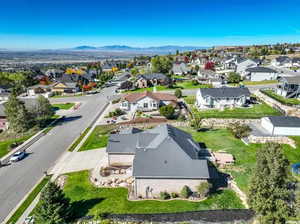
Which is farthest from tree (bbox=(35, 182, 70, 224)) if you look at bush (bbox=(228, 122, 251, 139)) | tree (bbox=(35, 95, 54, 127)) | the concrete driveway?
tree (bbox=(35, 95, 54, 127))

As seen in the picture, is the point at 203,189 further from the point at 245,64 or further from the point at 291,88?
the point at 245,64

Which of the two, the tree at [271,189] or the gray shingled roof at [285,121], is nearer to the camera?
the tree at [271,189]

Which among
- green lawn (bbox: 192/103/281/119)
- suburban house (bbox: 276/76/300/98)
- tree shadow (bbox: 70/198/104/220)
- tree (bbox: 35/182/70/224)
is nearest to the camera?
tree (bbox: 35/182/70/224)

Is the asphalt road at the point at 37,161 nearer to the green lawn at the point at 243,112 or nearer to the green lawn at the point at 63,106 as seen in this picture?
the green lawn at the point at 63,106

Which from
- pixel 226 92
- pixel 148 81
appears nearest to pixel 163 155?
pixel 226 92

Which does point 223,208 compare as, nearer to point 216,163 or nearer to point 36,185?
point 216,163

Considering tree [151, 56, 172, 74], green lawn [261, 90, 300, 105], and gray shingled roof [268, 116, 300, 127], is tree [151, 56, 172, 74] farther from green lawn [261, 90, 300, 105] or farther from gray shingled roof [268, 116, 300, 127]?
gray shingled roof [268, 116, 300, 127]

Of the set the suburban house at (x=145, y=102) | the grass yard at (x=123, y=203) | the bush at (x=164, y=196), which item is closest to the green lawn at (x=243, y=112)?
the suburban house at (x=145, y=102)

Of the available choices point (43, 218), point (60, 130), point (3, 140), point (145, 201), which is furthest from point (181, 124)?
point (3, 140)
